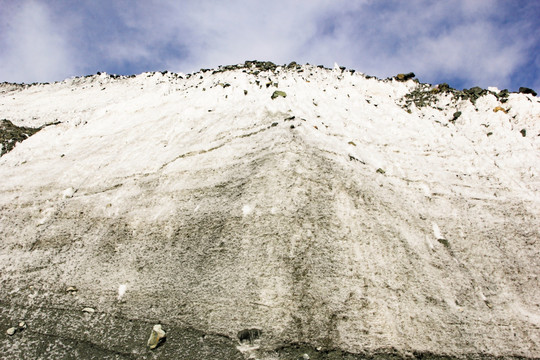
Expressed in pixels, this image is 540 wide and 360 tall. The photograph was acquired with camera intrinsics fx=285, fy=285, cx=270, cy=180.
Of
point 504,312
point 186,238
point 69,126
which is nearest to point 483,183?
point 504,312

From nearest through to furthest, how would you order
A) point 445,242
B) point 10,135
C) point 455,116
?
1. point 445,242
2. point 455,116
3. point 10,135

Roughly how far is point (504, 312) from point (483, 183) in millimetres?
3885

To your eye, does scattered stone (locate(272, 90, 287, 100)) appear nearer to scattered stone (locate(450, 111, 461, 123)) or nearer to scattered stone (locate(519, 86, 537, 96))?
scattered stone (locate(450, 111, 461, 123))

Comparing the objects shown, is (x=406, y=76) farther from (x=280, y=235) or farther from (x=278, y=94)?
(x=280, y=235)

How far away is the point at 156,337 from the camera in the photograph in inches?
198

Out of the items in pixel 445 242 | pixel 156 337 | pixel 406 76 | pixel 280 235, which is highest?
pixel 406 76

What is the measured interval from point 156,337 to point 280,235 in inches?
113

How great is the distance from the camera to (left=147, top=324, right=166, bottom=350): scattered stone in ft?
16.3

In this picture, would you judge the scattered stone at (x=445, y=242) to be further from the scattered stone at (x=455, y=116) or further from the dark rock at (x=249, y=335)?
the scattered stone at (x=455, y=116)

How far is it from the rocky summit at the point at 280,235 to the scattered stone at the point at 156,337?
0.9 inches

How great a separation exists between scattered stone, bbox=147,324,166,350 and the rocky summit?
0.02m

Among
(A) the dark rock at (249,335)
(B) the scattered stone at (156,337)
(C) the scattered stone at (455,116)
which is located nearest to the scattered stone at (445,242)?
(A) the dark rock at (249,335)

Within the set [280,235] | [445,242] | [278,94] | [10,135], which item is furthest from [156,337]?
[10,135]

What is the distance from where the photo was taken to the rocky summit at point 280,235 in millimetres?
5109
